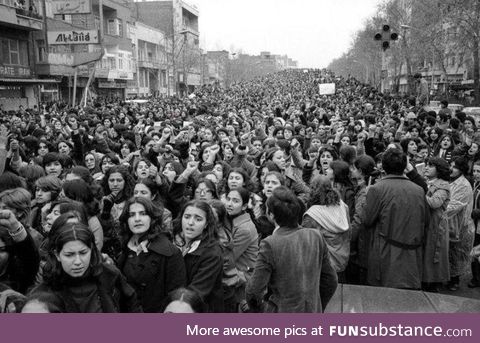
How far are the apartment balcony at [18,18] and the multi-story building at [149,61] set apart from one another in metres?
20.9

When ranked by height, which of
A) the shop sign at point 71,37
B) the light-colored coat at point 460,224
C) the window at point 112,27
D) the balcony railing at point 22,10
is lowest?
the light-colored coat at point 460,224

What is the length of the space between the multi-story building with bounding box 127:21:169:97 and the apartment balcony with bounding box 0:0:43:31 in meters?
20.9

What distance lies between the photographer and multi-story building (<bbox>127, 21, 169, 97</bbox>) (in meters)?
59.6

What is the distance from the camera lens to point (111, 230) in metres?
4.59

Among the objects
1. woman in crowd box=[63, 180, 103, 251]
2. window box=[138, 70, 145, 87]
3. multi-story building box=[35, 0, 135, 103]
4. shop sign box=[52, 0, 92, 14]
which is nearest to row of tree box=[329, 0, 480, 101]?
shop sign box=[52, 0, 92, 14]

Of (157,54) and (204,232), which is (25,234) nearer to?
(204,232)

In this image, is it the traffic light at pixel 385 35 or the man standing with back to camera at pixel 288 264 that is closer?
the man standing with back to camera at pixel 288 264

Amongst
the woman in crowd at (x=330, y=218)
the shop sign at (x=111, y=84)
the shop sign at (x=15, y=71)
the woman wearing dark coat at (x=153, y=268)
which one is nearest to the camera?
the woman wearing dark coat at (x=153, y=268)

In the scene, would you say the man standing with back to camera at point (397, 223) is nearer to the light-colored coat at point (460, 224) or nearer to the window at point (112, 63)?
the light-colored coat at point (460, 224)

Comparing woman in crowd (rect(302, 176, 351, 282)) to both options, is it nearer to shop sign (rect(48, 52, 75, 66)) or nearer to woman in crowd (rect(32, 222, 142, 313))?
woman in crowd (rect(32, 222, 142, 313))

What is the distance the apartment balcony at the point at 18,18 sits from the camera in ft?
101

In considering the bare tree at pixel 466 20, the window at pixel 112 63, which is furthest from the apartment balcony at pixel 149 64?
the bare tree at pixel 466 20
